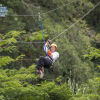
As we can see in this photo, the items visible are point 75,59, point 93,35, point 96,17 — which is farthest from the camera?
point 96,17

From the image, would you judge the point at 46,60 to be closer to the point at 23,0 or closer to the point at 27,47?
the point at 27,47

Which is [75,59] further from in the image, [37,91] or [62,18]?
[37,91]

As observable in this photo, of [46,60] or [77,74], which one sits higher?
[46,60]

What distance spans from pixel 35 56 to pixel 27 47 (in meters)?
0.79

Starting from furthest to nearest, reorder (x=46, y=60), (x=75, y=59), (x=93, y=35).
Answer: (x=93, y=35), (x=75, y=59), (x=46, y=60)

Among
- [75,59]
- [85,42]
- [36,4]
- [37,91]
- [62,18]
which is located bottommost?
[37,91]

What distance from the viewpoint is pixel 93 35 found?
49.5 ft

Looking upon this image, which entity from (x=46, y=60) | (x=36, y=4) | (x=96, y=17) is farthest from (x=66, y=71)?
(x=96, y=17)

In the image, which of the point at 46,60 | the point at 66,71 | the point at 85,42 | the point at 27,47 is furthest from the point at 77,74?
the point at 46,60

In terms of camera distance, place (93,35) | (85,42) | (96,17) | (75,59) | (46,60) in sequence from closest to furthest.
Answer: (46,60) < (75,59) < (85,42) < (93,35) < (96,17)

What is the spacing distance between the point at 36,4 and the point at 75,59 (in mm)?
3466

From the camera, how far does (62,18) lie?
12.7m

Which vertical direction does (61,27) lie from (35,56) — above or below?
above

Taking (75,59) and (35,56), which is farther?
(35,56)
